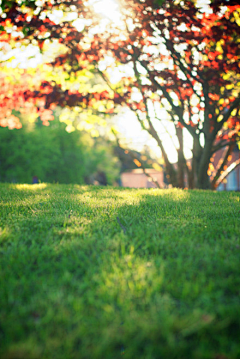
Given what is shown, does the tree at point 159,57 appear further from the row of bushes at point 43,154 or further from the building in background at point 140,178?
the building in background at point 140,178

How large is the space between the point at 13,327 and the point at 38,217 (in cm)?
217

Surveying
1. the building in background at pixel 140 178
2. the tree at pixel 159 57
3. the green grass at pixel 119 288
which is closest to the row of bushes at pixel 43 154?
the building in background at pixel 140 178

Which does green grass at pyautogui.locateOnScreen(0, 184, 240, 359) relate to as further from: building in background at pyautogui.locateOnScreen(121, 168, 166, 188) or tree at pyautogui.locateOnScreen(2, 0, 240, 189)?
building in background at pyautogui.locateOnScreen(121, 168, 166, 188)

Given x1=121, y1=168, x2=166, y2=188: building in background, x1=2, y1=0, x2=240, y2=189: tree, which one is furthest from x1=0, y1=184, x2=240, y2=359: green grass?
x1=121, y1=168, x2=166, y2=188: building in background

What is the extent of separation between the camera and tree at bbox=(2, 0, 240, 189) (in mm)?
6645

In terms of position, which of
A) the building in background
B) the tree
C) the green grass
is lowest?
the green grass

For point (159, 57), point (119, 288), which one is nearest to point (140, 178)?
point (159, 57)

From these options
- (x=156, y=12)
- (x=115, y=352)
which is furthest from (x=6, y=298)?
(x=156, y=12)

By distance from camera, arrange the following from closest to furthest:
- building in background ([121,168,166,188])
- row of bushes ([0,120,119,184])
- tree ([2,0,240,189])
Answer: tree ([2,0,240,189]) → row of bushes ([0,120,119,184]) → building in background ([121,168,166,188])

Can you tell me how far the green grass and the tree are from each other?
4751mm

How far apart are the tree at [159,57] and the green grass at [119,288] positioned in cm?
475

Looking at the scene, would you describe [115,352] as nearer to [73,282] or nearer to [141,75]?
[73,282]

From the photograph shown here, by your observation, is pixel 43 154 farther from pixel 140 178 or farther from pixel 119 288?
pixel 119 288

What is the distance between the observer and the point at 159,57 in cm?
793
